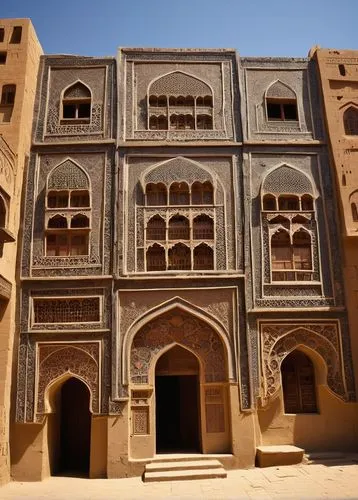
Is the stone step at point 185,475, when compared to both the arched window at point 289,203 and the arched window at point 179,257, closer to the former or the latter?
the arched window at point 179,257

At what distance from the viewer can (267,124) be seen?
41.6 feet

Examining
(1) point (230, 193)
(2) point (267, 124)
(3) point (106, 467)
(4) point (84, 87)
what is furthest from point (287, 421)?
(4) point (84, 87)

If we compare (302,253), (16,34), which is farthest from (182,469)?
(16,34)

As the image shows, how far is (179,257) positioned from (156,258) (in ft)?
1.78

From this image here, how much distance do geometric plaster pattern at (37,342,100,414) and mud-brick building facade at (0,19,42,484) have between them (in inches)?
26.6

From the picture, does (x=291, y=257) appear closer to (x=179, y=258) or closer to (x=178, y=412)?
(x=179, y=258)

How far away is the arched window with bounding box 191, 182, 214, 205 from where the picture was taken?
472 inches

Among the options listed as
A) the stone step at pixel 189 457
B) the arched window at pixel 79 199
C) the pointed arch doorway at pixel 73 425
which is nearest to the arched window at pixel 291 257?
the stone step at pixel 189 457

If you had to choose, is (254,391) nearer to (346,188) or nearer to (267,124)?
(346,188)

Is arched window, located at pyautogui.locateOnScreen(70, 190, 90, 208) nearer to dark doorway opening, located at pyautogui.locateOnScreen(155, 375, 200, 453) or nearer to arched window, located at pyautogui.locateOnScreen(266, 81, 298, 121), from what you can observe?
arched window, located at pyautogui.locateOnScreen(266, 81, 298, 121)

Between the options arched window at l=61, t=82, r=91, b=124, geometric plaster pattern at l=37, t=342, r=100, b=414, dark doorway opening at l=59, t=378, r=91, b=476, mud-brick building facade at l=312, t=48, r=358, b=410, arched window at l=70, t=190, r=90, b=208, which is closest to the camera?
geometric plaster pattern at l=37, t=342, r=100, b=414

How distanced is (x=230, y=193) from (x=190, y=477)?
6.36m

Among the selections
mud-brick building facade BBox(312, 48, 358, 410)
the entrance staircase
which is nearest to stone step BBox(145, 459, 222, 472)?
the entrance staircase

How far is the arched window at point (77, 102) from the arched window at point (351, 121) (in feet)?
21.8
